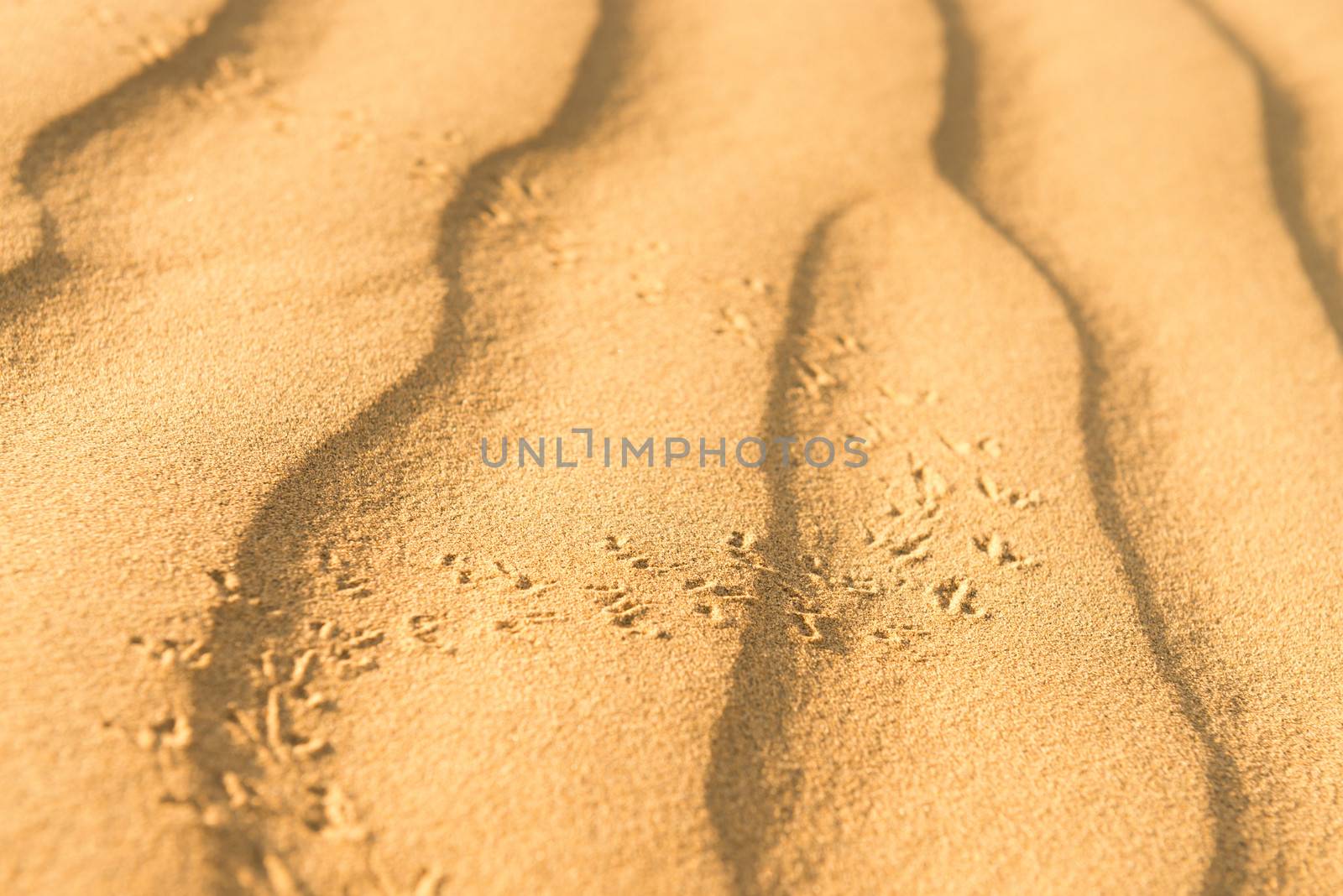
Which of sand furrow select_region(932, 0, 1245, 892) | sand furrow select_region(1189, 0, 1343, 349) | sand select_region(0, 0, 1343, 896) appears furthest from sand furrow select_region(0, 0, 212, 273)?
sand furrow select_region(1189, 0, 1343, 349)

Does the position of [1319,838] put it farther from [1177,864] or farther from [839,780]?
[839,780]

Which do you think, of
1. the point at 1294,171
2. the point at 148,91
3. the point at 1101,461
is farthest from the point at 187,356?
the point at 1294,171

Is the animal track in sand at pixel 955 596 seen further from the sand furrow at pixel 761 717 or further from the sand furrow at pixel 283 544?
the sand furrow at pixel 283 544

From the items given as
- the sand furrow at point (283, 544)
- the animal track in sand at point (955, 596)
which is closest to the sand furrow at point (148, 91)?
the sand furrow at point (283, 544)

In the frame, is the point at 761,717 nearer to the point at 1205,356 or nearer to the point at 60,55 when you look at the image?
the point at 1205,356

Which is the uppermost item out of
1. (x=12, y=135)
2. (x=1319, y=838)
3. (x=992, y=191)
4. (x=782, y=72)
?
(x=12, y=135)

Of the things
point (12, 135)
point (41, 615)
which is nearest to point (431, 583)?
point (41, 615)

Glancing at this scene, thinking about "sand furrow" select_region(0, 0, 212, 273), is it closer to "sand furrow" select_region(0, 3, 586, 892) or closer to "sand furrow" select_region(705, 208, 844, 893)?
"sand furrow" select_region(0, 3, 586, 892)
